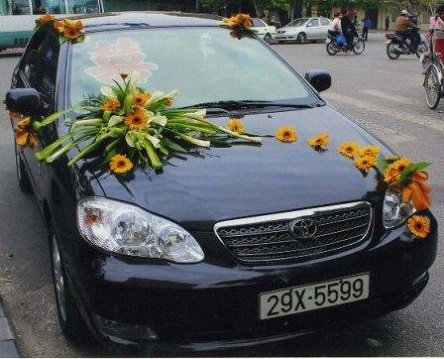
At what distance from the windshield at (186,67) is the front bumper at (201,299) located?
4.67ft

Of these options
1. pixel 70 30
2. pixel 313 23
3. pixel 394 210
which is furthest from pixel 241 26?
pixel 313 23

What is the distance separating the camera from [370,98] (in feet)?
38.5

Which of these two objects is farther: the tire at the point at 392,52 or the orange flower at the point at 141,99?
the tire at the point at 392,52

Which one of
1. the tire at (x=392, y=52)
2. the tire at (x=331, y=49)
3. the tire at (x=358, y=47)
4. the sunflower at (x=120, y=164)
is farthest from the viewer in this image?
the tire at (x=358, y=47)

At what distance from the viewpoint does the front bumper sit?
271 centimetres

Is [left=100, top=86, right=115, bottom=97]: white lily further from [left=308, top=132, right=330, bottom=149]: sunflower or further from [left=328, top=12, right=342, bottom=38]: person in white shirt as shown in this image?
[left=328, top=12, right=342, bottom=38]: person in white shirt

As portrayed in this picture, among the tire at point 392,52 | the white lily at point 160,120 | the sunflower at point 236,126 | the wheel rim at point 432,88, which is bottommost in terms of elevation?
the tire at point 392,52

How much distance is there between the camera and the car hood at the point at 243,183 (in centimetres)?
286

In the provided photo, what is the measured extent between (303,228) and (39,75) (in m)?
2.64

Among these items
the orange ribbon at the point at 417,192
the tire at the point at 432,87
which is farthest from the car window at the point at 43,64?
the tire at the point at 432,87

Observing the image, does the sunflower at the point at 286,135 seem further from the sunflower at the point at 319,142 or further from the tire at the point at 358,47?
the tire at the point at 358,47

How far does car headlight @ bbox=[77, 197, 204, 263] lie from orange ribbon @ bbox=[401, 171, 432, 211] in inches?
40.7

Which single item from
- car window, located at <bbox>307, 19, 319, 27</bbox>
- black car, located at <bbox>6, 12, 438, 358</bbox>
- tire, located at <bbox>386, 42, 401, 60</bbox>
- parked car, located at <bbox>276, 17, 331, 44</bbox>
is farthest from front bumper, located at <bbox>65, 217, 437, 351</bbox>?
car window, located at <bbox>307, 19, 319, 27</bbox>

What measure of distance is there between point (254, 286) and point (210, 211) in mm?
358
